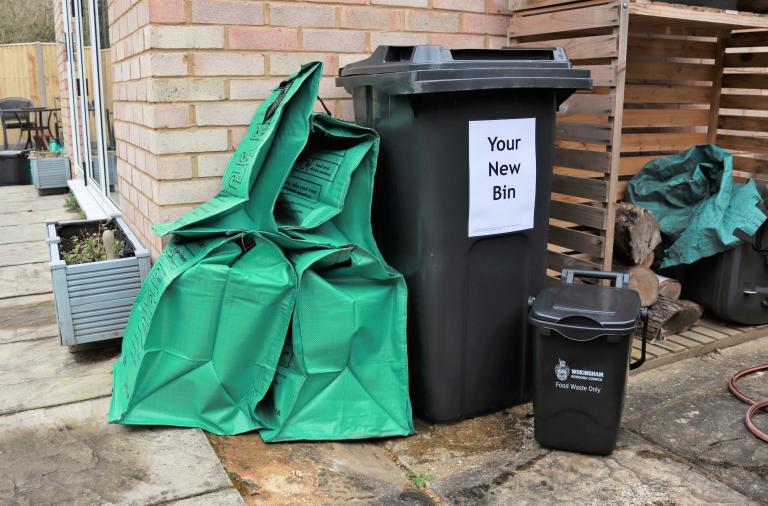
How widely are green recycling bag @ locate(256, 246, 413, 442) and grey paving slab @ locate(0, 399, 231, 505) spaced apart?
36cm

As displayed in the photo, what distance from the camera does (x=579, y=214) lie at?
3.84 meters

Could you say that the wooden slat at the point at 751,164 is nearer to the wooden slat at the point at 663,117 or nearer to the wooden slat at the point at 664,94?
the wooden slat at the point at 663,117

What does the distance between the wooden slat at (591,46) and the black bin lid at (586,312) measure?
1.28m

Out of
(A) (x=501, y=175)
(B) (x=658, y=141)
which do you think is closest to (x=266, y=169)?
(A) (x=501, y=175)

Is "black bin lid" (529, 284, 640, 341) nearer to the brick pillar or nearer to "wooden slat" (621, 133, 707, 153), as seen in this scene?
the brick pillar

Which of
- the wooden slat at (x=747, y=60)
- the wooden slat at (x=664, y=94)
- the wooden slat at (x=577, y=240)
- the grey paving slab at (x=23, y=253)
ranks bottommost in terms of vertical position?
the grey paving slab at (x=23, y=253)

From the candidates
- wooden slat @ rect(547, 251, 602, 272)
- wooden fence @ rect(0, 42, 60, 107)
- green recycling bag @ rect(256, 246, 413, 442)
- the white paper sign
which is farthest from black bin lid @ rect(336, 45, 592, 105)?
wooden fence @ rect(0, 42, 60, 107)

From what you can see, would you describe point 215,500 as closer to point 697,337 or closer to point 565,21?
point 565,21

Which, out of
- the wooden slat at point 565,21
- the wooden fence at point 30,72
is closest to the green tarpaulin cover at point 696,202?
the wooden slat at point 565,21

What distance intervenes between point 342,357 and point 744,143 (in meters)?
3.74

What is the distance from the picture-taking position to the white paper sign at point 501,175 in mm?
2900

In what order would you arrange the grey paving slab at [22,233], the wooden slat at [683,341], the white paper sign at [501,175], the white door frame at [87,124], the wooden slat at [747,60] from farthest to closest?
the grey paving slab at [22,233], the white door frame at [87,124], the wooden slat at [747,60], the wooden slat at [683,341], the white paper sign at [501,175]

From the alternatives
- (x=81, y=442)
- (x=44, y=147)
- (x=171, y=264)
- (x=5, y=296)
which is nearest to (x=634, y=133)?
(x=171, y=264)

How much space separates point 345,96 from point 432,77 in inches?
42.5
